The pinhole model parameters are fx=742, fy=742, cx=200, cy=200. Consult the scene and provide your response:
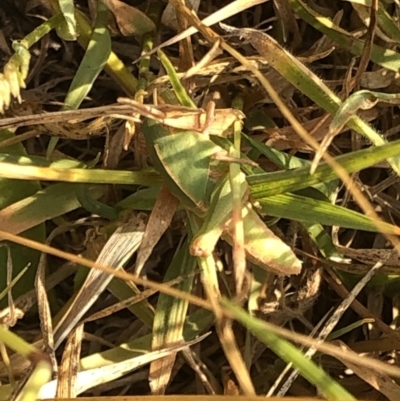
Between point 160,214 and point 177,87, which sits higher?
point 177,87

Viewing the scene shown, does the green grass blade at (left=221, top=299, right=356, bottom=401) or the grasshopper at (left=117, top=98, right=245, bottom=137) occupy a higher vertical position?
the grasshopper at (left=117, top=98, right=245, bottom=137)

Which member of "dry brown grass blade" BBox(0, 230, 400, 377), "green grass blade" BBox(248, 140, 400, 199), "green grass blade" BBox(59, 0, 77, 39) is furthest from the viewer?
"green grass blade" BBox(59, 0, 77, 39)

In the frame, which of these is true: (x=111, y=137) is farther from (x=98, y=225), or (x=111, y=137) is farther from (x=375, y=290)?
(x=375, y=290)

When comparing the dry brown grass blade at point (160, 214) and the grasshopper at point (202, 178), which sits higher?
the grasshopper at point (202, 178)

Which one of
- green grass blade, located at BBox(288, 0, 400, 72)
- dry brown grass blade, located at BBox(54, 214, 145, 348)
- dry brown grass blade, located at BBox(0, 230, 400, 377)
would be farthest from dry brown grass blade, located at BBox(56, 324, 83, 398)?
green grass blade, located at BBox(288, 0, 400, 72)

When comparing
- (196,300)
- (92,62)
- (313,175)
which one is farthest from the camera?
(92,62)

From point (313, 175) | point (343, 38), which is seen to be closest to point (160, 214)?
point (313, 175)

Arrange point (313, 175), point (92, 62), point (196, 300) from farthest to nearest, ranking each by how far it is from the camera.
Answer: point (92, 62)
point (313, 175)
point (196, 300)

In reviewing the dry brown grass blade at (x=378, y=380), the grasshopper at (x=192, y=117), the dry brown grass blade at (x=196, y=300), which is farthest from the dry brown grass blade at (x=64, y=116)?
the dry brown grass blade at (x=378, y=380)

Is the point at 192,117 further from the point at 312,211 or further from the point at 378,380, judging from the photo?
the point at 378,380

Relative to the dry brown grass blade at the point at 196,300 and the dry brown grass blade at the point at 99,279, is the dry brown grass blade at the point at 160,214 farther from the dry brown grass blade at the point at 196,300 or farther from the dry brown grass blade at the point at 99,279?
the dry brown grass blade at the point at 196,300

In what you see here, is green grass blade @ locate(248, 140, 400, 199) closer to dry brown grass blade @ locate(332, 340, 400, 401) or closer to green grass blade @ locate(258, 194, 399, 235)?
green grass blade @ locate(258, 194, 399, 235)
